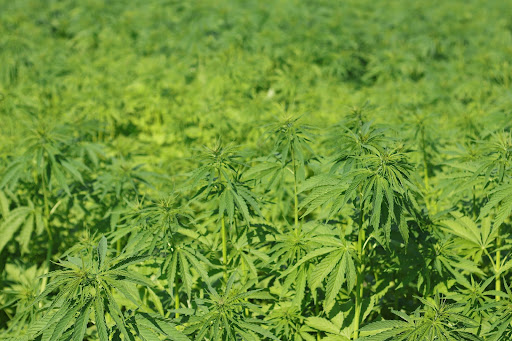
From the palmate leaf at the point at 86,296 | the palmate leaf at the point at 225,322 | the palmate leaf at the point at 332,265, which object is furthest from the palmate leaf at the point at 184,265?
the palmate leaf at the point at 332,265

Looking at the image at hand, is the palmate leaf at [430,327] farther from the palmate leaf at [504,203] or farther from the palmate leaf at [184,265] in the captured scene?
the palmate leaf at [184,265]

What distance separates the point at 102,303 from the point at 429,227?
78.8 inches

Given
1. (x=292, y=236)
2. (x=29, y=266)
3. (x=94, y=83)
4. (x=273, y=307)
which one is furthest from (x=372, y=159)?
(x=94, y=83)

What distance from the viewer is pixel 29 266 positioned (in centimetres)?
424

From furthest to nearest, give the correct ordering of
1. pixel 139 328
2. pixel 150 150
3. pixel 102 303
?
1. pixel 150 150
2. pixel 139 328
3. pixel 102 303

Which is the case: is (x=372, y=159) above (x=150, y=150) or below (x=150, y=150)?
above

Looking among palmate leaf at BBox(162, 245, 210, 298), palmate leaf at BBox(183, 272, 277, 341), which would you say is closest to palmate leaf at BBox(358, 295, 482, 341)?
palmate leaf at BBox(183, 272, 277, 341)

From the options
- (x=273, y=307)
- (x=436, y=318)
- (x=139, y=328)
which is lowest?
(x=273, y=307)

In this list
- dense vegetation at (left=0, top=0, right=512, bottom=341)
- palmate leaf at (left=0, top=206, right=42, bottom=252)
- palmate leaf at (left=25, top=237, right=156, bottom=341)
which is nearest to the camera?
palmate leaf at (left=25, top=237, right=156, bottom=341)

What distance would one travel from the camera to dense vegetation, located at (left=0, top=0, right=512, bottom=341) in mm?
2486

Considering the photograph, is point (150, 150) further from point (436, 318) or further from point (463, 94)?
point (463, 94)

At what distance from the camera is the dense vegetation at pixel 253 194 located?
249 centimetres

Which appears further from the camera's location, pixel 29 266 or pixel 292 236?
pixel 29 266

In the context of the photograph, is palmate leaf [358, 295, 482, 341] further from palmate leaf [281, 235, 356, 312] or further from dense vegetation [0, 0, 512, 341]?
palmate leaf [281, 235, 356, 312]
